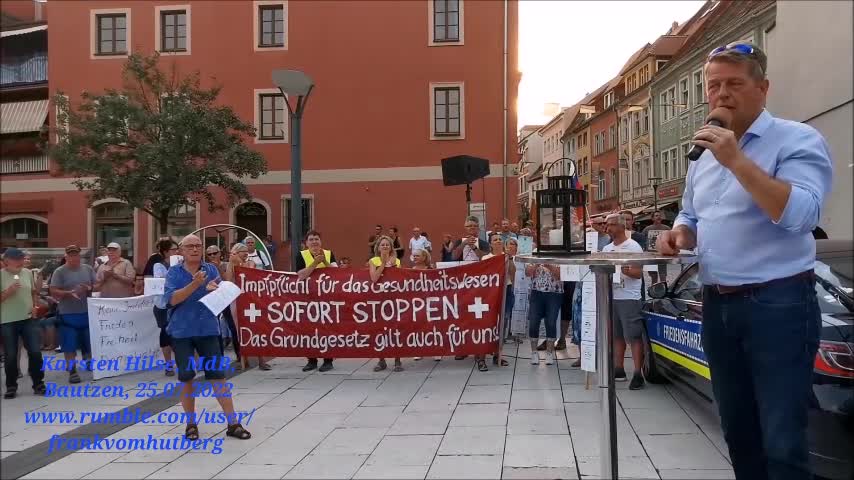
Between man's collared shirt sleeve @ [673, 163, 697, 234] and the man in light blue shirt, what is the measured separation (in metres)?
0.17

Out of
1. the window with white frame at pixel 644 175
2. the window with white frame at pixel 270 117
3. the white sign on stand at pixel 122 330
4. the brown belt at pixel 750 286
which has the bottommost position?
the white sign on stand at pixel 122 330

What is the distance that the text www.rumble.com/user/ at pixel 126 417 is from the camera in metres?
6.04

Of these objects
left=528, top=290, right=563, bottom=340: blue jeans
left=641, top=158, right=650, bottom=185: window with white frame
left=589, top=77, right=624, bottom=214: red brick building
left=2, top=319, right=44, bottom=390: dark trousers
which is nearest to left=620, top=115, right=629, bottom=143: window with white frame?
left=589, top=77, right=624, bottom=214: red brick building

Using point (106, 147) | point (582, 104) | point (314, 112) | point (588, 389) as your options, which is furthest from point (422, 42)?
point (588, 389)

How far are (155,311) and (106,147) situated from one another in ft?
41.1

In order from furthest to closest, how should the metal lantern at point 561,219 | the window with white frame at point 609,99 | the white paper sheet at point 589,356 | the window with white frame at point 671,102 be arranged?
the window with white frame at point 609,99 → the window with white frame at point 671,102 → the white paper sheet at point 589,356 → the metal lantern at point 561,219

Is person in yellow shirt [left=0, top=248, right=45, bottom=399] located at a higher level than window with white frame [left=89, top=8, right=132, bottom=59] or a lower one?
lower

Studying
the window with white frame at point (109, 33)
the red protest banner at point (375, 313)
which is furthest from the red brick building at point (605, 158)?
the window with white frame at point (109, 33)

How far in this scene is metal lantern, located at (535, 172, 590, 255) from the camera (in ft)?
9.50

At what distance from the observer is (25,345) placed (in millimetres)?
7324

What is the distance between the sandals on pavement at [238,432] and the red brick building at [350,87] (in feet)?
57.2

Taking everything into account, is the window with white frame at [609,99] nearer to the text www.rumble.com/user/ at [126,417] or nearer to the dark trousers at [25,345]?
the text www.rumble.com/user/ at [126,417]

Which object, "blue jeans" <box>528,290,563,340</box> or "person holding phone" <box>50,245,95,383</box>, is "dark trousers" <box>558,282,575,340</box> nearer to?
"blue jeans" <box>528,290,563,340</box>

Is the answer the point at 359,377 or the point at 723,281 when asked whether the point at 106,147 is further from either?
the point at 723,281
